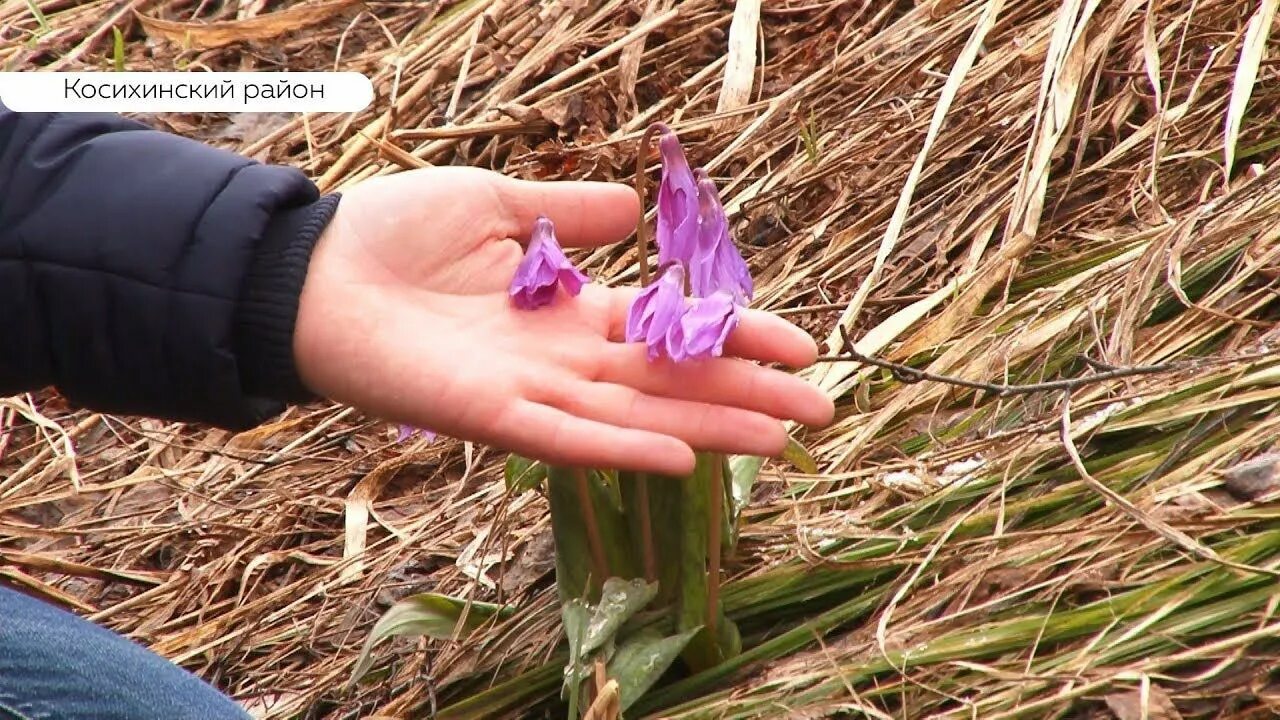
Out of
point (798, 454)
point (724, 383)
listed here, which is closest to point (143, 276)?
point (724, 383)

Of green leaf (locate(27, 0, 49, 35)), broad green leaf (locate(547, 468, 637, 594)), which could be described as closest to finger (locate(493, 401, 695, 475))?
broad green leaf (locate(547, 468, 637, 594))

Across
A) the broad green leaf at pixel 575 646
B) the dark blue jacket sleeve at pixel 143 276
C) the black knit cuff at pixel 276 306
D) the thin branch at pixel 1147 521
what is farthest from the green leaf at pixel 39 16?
the thin branch at pixel 1147 521

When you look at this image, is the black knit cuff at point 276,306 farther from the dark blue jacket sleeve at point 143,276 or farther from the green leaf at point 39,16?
the green leaf at point 39,16

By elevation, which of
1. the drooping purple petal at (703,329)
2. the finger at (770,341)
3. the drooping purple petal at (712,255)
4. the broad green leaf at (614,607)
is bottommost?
the broad green leaf at (614,607)

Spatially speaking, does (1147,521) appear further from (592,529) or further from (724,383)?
(592,529)

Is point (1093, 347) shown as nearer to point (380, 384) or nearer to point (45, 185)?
point (380, 384)

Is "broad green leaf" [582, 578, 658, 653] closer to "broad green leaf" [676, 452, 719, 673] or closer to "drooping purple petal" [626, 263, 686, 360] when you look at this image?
"broad green leaf" [676, 452, 719, 673]
